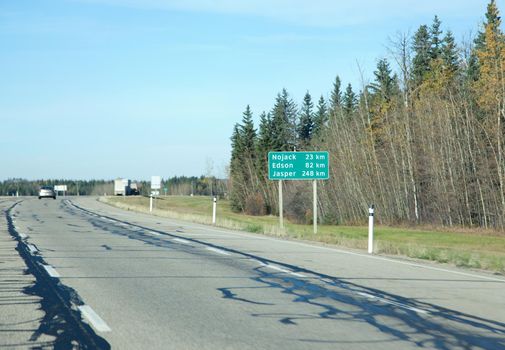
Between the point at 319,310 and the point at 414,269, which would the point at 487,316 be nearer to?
the point at 319,310

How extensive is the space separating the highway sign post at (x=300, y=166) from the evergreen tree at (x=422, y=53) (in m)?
33.2

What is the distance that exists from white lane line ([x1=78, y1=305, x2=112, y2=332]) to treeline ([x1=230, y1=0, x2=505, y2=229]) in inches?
1457

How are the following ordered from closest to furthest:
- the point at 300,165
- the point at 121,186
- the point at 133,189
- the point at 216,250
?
1. the point at 216,250
2. the point at 300,165
3. the point at 121,186
4. the point at 133,189

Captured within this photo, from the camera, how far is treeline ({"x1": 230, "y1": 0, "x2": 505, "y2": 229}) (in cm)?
4391

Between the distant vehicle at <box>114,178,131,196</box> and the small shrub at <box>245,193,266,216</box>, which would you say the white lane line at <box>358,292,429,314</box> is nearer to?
the small shrub at <box>245,193,266,216</box>

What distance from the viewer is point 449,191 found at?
48094 millimetres

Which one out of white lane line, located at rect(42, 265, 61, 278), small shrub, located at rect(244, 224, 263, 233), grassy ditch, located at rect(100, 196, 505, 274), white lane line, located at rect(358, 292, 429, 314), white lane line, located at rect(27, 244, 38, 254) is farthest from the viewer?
small shrub, located at rect(244, 224, 263, 233)

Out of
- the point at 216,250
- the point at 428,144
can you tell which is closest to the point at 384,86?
the point at 428,144

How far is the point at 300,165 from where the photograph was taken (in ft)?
102

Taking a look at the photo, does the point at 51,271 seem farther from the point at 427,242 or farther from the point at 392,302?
the point at 427,242

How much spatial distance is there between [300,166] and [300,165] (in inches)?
1.9

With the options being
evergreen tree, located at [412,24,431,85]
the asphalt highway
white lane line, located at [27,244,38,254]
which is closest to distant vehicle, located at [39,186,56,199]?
evergreen tree, located at [412,24,431,85]

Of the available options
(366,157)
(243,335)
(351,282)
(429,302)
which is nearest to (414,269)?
(351,282)

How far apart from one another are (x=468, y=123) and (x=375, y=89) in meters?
14.8
